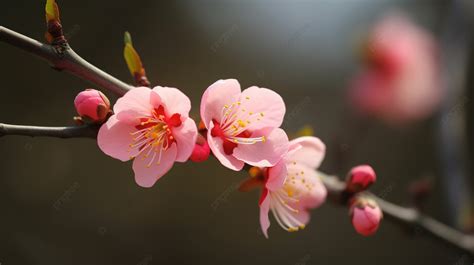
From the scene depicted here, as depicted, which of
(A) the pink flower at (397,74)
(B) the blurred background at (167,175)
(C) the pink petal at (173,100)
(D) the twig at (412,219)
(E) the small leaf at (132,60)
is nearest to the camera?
(C) the pink petal at (173,100)

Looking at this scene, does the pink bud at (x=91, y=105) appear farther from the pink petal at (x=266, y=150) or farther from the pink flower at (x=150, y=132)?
the pink petal at (x=266, y=150)

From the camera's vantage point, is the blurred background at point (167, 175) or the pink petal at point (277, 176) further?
the blurred background at point (167, 175)

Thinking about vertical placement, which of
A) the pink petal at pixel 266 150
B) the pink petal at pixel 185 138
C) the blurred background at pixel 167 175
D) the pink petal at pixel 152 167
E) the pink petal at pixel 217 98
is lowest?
the blurred background at pixel 167 175

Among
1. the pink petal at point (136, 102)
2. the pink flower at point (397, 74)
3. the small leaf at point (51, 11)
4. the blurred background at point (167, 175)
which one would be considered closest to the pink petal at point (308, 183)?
the pink petal at point (136, 102)

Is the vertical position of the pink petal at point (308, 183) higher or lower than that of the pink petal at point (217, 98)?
lower

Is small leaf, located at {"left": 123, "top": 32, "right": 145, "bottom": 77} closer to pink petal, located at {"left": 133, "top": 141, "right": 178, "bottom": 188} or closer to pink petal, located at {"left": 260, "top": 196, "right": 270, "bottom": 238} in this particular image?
pink petal, located at {"left": 133, "top": 141, "right": 178, "bottom": 188}

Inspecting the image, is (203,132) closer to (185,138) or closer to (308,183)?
(185,138)

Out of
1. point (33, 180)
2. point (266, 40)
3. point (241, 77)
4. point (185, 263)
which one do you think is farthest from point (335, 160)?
point (266, 40)

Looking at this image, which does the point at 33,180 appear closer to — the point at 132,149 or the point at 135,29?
the point at 135,29

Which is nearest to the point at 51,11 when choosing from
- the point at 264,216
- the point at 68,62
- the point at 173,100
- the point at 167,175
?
the point at 68,62
